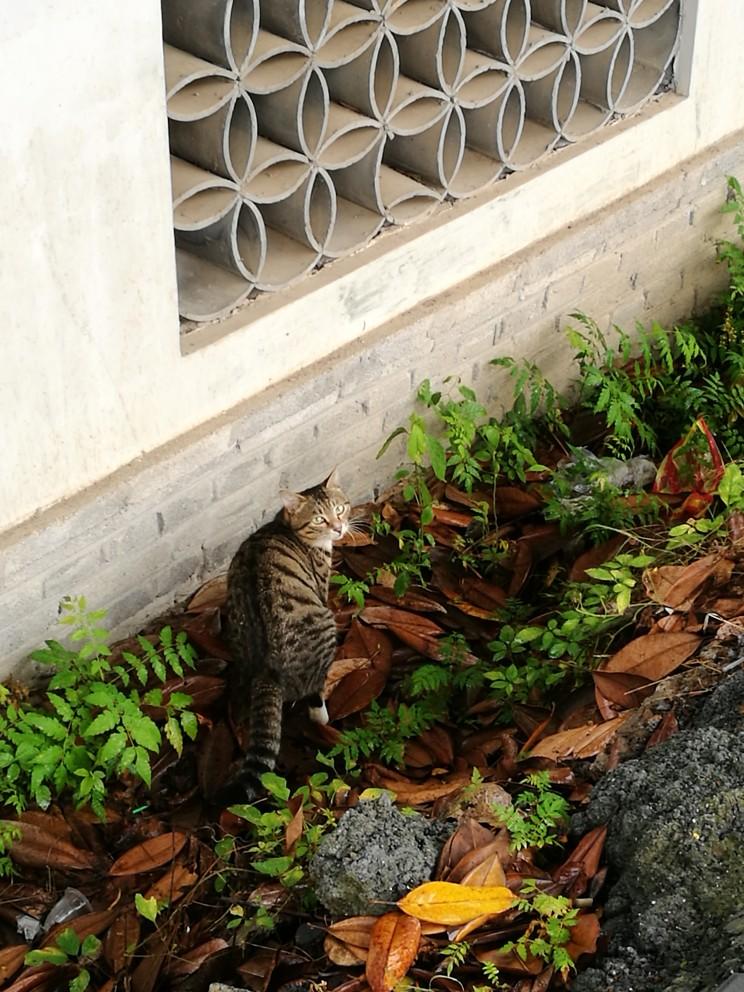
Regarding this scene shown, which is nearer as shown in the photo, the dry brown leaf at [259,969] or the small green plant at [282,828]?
the dry brown leaf at [259,969]

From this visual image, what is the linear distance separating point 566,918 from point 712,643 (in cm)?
112

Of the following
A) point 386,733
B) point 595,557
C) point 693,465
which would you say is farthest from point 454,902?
point 693,465

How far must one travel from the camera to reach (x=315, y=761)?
4441 millimetres

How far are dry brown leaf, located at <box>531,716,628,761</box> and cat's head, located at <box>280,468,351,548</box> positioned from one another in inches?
43.0

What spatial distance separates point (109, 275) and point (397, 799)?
173 centimetres

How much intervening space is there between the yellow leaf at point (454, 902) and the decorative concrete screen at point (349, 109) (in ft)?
6.57

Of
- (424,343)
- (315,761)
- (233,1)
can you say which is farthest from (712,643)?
(233,1)

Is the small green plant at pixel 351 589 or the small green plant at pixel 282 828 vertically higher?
the small green plant at pixel 282 828

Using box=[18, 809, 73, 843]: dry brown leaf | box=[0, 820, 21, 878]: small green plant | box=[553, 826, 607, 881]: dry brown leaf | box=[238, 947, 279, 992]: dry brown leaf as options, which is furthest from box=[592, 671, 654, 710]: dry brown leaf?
box=[0, 820, 21, 878]: small green plant

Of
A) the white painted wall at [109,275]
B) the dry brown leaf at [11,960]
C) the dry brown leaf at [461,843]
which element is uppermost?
the white painted wall at [109,275]

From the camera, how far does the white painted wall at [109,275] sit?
3.62 meters

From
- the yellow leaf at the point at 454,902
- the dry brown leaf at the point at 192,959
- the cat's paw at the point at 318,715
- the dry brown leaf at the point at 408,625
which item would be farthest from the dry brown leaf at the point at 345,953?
the dry brown leaf at the point at 408,625

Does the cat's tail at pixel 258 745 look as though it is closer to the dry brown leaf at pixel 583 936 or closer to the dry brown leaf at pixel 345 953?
the dry brown leaf at pixel 345 953

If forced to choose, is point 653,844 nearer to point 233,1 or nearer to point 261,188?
point 261,188
